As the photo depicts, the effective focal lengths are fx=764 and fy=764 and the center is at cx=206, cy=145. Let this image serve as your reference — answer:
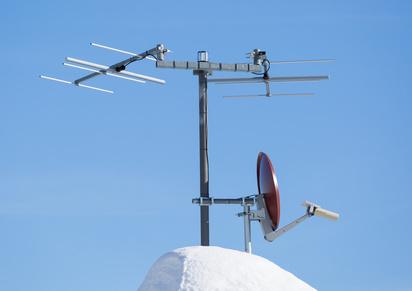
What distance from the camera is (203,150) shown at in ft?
47.5

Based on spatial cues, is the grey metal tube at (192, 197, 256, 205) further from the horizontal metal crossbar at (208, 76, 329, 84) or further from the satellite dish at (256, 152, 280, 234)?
the horizontal metal crossbar at (208, 76, 329, 84)

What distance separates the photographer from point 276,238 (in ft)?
45.6

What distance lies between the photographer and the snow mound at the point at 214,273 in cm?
962

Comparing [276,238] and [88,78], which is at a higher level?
[88,78]

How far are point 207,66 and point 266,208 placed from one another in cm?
290

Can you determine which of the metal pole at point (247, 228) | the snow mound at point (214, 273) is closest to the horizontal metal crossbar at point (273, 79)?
the metal pole at point (247, 228)

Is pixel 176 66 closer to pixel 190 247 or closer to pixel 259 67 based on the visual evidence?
pixel 259 67

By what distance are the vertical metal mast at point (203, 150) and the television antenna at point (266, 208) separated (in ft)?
0.73

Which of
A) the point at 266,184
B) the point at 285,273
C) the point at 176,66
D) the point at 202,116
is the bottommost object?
the point at 285,273

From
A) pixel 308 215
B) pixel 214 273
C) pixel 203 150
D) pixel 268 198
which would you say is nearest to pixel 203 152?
pixel 203 150

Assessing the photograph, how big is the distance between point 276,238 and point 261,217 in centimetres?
47

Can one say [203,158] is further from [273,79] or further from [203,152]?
[273,79]

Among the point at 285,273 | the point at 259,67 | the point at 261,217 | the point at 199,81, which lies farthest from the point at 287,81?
the point at 285,273

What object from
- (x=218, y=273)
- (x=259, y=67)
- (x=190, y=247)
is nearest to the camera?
(x=218, y=273)
